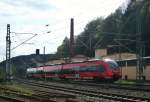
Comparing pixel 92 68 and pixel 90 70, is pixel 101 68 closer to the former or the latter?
pixel 92 68

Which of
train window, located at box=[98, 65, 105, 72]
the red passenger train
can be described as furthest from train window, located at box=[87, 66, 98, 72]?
train window, located at box=[98, 65, 105, 72]

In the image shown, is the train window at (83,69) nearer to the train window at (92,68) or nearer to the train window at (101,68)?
the train window at (92,68)

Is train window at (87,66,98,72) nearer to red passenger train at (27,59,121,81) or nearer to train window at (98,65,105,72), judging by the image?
red passenger train at (27,59,121,81)

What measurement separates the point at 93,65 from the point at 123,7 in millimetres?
73178

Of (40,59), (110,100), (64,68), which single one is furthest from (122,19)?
(110,100)

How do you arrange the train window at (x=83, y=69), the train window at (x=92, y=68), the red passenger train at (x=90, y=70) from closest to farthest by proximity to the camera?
the red passenger train at (x=90, y=70) < the train window at (x=92, y=68) < the train window at (x=83, y=69)

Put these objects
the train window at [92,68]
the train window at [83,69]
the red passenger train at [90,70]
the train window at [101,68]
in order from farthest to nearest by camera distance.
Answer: the train window at [83,69]
the train window at [92,68]
the train window at [101,68]
the red passenger train at [90,70]

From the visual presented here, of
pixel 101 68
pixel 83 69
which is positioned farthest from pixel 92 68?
pixel 83 69

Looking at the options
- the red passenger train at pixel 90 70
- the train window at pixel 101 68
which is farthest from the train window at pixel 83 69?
the train window at pixel 101 68

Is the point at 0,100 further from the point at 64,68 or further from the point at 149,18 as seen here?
the point at 149,18

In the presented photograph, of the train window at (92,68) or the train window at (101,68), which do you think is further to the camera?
the train window at (92,68)

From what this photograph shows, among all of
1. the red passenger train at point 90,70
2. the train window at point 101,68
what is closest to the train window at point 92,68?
the red passenger train at point 90,70

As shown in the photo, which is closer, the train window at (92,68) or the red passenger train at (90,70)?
the red passenger train at (90,70)

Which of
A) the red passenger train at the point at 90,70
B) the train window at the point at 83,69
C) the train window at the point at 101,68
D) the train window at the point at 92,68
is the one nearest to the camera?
the red passenger train at the point at 90,70
